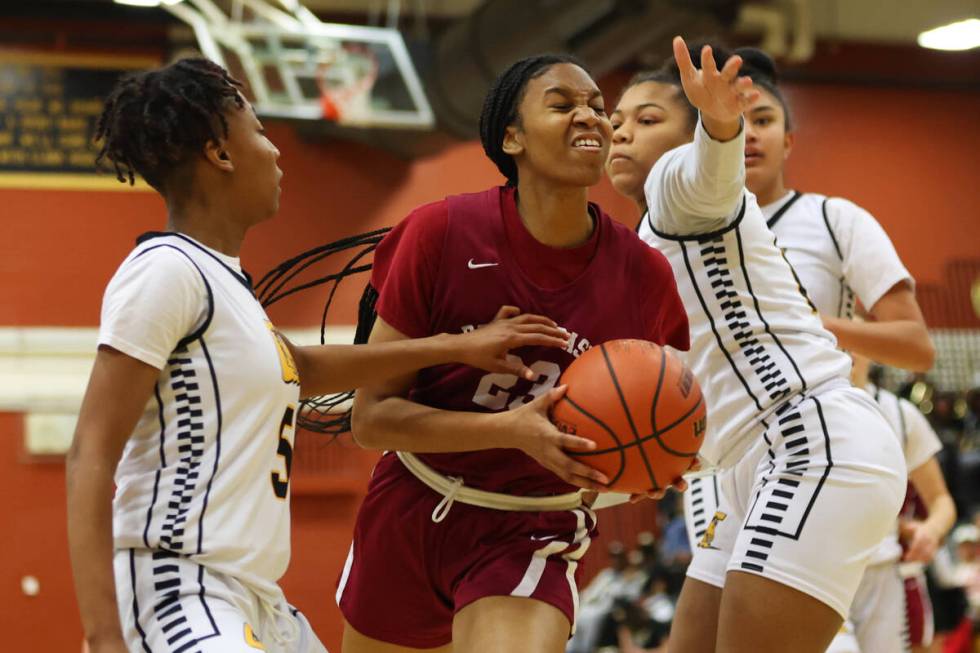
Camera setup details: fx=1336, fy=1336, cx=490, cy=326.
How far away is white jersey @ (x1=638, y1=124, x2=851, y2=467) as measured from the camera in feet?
12.3

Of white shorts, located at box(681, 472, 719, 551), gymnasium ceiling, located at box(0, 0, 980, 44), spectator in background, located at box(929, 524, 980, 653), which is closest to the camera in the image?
white shorts, located at box(681, 472, 719, 551)

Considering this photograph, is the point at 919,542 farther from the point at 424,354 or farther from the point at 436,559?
the point at 424,354

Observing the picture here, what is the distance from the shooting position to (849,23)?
14.2m

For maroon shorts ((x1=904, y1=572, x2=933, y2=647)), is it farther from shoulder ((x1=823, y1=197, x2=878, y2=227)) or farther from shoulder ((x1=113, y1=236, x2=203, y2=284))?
shoulder ((x1=113, y1=236, x2=203, y2=284))

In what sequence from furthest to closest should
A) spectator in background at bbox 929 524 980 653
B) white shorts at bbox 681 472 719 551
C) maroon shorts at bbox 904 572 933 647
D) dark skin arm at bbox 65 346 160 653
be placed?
spectator in background at bbox 929 524 980 653
maroon shorts at bbox 904 572 933 647
white shorts at bbox 681 472 719 551
dark skin arm at bbox 65 346 160 653

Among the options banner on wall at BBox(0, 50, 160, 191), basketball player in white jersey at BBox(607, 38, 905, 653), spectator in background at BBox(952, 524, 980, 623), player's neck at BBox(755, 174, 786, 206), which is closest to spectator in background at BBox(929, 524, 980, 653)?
spectator in background at BBox(952, 524, 980, 623)

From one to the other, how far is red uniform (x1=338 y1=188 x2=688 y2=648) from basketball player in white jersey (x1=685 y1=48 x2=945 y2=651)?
36.9 inches

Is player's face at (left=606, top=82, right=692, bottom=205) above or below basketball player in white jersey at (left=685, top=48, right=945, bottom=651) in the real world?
above

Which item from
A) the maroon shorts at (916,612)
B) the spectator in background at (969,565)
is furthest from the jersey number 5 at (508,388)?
the spectator in background at (969,565)

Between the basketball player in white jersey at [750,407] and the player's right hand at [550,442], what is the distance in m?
0.70

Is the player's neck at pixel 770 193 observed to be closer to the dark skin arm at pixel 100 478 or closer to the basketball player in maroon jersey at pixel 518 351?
the basketball player in maroon jersey at pixel 518 351

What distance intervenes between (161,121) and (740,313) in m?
1.72

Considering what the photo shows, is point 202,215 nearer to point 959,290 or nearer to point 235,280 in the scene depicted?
point 235,280

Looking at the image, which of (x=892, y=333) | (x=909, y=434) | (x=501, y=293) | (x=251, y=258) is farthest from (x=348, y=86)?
(x=501, y=293)
